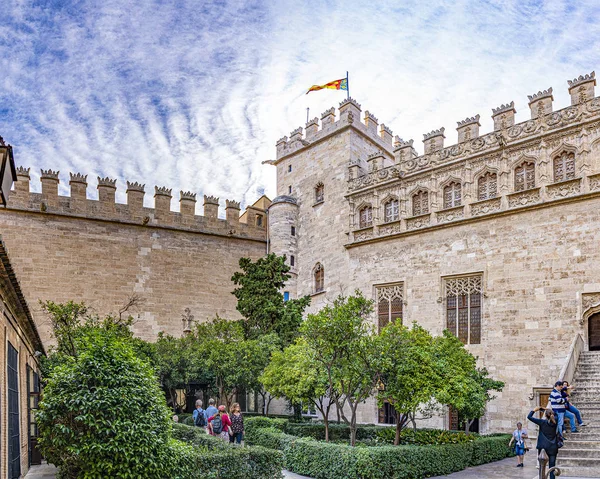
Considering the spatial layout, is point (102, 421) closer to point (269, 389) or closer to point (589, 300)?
point (269, 389)

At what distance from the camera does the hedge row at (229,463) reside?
9.07 m

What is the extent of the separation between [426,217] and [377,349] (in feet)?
33.7

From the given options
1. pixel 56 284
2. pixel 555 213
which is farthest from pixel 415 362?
pixel 56 284

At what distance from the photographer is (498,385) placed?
18.0 metres

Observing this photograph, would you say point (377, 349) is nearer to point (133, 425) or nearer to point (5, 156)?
point (133, 425)

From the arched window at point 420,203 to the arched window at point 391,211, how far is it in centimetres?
93

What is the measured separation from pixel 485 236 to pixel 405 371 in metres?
9.09

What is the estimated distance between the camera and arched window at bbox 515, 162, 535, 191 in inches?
792

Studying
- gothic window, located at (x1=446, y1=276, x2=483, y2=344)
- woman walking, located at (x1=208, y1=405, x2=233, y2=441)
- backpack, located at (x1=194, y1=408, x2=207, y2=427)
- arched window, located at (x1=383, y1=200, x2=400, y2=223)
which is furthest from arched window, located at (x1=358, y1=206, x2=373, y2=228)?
woman walking, located at (x1=208, y1=405, x2=233, y2=441)

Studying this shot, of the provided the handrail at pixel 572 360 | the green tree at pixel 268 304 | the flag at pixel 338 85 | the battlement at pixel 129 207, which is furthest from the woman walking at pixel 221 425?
the flag at pixel 338 85

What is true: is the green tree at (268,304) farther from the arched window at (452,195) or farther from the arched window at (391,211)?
the arched window at (452,195)

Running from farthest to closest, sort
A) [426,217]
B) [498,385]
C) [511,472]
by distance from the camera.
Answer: [426,217], [498,385], [511,472]

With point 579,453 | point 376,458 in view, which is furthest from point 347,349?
point 579,453

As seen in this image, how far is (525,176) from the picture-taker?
66.5ft
